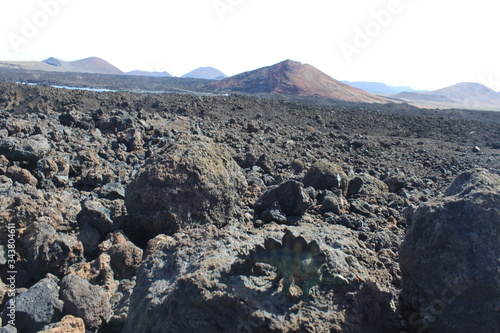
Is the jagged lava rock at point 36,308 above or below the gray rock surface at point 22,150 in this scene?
below

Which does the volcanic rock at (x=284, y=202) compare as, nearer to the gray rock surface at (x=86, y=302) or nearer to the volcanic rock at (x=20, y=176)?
the gray rock surface at (x=86, y=302)

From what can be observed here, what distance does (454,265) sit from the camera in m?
2.15

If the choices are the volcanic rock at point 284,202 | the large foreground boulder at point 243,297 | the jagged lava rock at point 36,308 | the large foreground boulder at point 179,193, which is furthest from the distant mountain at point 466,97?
the jagged lava rock at point 36,308

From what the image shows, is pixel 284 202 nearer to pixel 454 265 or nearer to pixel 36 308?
pixel 454 265

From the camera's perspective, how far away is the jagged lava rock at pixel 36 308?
247 centimetres

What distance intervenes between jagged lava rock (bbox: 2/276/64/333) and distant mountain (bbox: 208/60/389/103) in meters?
43.1

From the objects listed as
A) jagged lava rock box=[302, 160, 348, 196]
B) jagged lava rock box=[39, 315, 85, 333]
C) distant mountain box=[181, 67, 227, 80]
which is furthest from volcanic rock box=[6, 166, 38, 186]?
distant mountain box=[181, 67, 227, 80]

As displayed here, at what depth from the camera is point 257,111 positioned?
Result: 17.2 meters

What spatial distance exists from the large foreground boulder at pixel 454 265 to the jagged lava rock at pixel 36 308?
2.37 meters

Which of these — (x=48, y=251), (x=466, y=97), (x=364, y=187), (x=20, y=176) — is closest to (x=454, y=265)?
(x=48, y=251)

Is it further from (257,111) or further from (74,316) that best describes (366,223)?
(257,111)

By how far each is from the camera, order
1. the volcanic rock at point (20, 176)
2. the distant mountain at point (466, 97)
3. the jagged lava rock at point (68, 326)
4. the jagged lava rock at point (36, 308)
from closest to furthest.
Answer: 1. the jagged lava rock at point (68, 326)
2. the jagged lava rock at point (36, 308)
3. the volcanic rock at point (20, 176)
4. the distant mountain at point (466, 97)

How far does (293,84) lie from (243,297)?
4710cm

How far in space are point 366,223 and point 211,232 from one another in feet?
7.41
